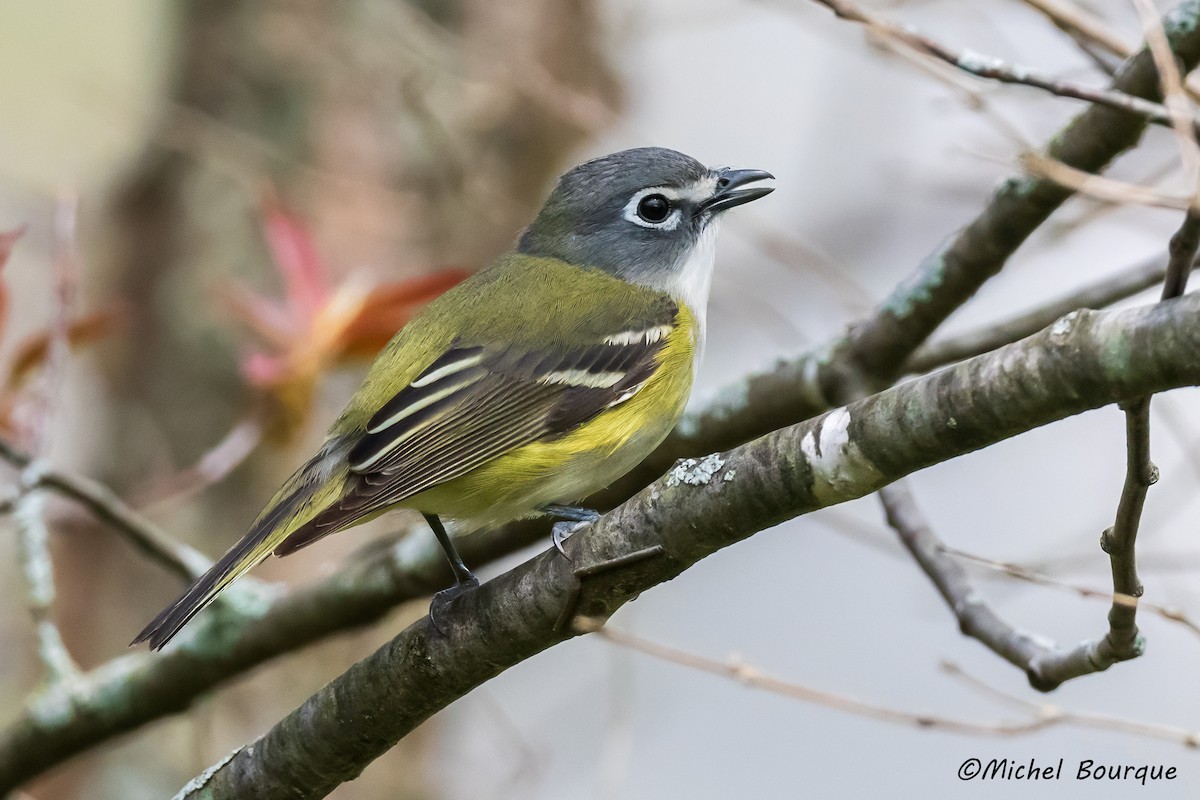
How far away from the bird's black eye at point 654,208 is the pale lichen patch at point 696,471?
6.68 feet

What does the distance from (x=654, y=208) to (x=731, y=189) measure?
27 cm

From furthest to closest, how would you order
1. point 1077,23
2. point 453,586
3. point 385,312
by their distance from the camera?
A: point 385,312, point 453,586, point 1077,23

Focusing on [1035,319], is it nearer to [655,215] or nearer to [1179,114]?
[655,215]

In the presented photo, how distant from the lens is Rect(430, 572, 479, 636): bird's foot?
273 cm

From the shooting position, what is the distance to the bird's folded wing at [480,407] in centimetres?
314

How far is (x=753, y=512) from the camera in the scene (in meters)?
2.23

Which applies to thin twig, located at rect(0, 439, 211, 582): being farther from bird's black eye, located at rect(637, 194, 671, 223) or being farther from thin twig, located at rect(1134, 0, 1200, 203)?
thin twig, located at rect(1134, 0, 1200, 203)

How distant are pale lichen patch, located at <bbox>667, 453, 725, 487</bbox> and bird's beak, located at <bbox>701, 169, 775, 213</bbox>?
1973mm

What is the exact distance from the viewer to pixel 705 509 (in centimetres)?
224

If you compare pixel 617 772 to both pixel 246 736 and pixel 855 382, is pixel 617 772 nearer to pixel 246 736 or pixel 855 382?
pixel 855 382

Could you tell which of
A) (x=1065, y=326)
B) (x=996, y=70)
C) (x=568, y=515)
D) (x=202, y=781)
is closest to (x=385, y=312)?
(x=568, y=515)

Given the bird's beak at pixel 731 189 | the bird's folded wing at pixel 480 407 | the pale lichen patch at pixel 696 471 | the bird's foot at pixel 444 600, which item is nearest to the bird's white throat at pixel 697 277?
the bird's beak at pixel 731 189

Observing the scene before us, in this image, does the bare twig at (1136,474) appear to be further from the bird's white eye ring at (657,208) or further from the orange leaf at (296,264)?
the orange leaf at (296,264)

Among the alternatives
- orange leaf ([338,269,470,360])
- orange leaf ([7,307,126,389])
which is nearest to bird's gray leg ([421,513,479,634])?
orange leaf ([338,269,470,360])
